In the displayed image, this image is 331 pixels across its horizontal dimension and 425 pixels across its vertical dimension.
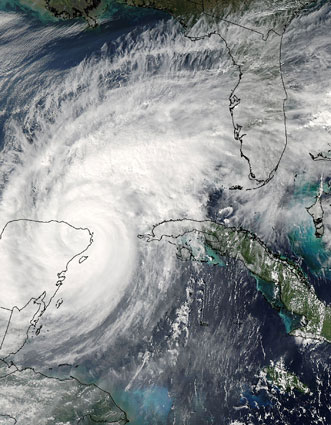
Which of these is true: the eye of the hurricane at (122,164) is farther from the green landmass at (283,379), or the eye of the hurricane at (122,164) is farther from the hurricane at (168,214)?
the green landmass at (283,379)

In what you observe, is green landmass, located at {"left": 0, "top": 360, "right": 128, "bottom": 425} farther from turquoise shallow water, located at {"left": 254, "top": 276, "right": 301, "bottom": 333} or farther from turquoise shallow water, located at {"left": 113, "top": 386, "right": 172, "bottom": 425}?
turquoise shallow water, located at {"left": 254, "top": 276, "right": 301, "bottom": 333}

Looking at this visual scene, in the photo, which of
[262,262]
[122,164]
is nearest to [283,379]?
[262,262]

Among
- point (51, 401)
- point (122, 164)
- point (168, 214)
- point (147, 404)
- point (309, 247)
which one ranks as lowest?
point (147, 404)

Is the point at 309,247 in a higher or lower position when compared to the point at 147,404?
higher

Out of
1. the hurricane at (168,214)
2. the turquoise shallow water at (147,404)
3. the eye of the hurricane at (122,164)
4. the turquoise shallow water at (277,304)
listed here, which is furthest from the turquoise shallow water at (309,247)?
the turquoise shallow water at (147,404)

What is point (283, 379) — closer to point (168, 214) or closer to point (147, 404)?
point (147, 404)

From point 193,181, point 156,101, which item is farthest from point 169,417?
point 156,101
